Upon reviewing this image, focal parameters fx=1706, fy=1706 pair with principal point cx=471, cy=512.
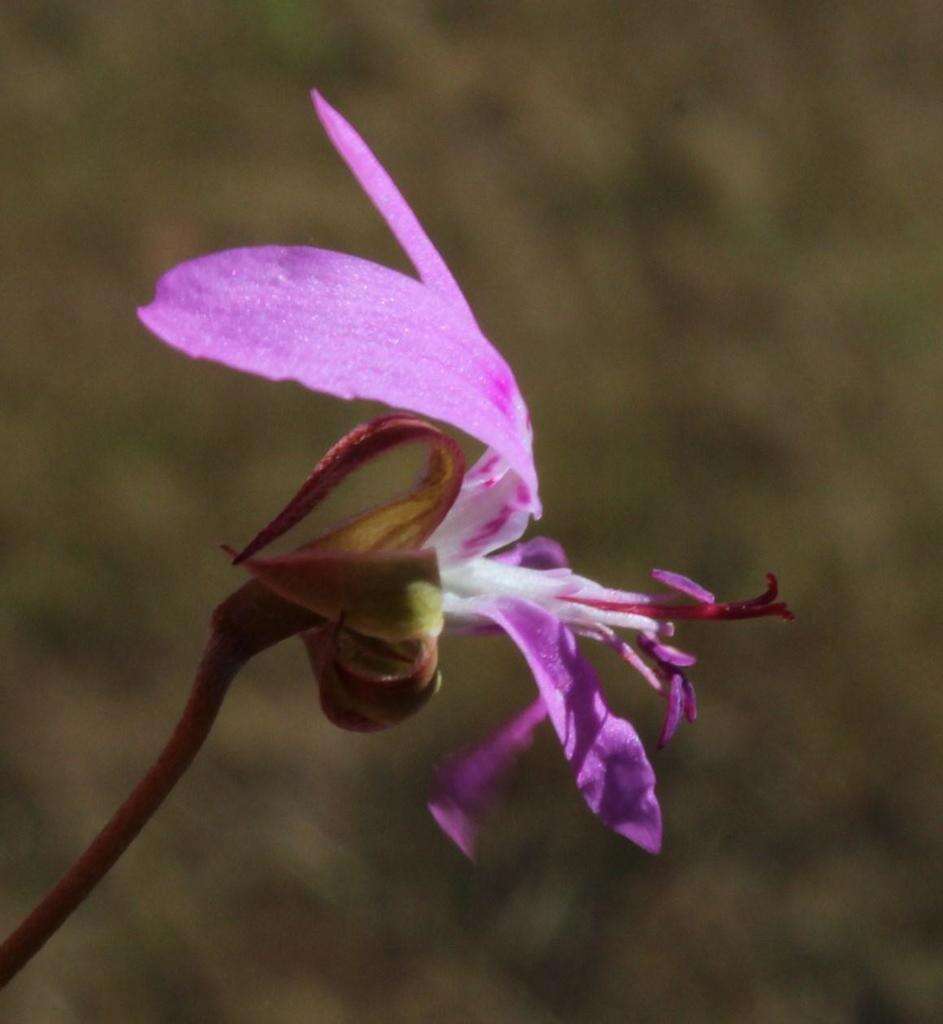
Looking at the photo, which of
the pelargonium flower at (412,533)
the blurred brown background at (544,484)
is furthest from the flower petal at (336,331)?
the blurred brown background at (544,484)

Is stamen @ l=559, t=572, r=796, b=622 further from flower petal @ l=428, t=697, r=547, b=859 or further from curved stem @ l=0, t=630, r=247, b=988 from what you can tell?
curved stem @ l=0, t=630, r=247, b=988

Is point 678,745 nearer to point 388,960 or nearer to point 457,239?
point 388,960

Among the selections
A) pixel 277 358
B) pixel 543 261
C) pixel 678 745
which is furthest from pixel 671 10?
pixel 277 358

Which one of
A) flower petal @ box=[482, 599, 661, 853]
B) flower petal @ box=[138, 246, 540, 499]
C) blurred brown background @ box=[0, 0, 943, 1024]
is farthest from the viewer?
blurred brown background @ box=[0, 0, 943, 1024]

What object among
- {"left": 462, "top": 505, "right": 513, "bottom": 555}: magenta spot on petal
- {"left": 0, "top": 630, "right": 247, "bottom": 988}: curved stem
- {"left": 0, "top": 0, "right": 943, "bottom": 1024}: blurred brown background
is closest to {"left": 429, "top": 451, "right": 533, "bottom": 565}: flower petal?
{"left": 462, "top": 505, "right": 513, "bottom": 555}: magenta spot on petal

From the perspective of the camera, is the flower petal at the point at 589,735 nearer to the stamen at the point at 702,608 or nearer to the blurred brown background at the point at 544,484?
the stamen at the point at 702,608

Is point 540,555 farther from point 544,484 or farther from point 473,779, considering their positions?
point 544,484

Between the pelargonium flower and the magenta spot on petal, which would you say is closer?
the pelargonium flower
